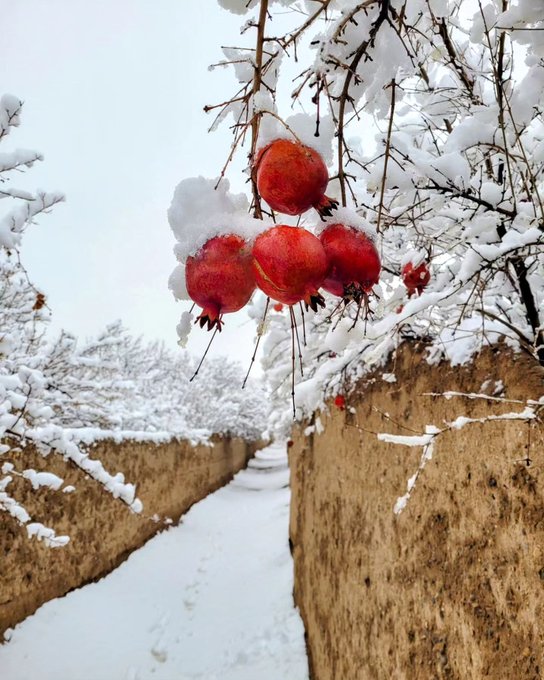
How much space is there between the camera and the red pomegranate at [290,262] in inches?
22.8

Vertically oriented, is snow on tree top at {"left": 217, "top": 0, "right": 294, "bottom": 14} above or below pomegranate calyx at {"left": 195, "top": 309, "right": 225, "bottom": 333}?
above

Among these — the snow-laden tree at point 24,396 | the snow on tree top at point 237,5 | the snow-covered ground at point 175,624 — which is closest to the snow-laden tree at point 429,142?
the snow on tree top at point 237,5

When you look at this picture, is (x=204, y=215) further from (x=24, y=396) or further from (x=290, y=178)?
(x=24, y=396)

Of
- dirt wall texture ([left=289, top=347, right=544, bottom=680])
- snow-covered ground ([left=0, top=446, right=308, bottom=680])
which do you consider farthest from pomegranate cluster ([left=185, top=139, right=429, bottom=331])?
snow-covered ground ([left=0, top=446, right=308, bottom=680])

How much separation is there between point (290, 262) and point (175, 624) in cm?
728

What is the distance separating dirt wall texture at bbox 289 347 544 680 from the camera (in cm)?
135

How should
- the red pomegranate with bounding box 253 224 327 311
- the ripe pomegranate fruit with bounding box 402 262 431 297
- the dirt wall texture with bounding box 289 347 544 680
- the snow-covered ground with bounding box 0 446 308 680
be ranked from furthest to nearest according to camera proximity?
the snow-covered ground with bounding box 0 446 308 680 → the ripe pomegranate fruit with bounding box 402 262 431 297 → the dirt wall texture with bounding box 289 347 544 680 → the red pomegranate with bounding box 253 224 327 311

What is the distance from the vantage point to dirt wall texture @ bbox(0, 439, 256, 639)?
16.5 ft

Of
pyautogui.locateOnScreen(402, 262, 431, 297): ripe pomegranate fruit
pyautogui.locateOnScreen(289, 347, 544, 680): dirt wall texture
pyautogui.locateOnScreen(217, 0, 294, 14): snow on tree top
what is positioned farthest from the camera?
pyautogui.locateOnScreen(402, 262, 431, 297): ripe pomegranate fruit

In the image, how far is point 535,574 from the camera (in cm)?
127

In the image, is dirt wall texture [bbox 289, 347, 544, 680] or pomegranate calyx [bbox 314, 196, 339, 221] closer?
pomegranate calyx [bbox 314, 196, 339, 221]

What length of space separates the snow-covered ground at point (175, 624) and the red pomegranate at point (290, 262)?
557 cm

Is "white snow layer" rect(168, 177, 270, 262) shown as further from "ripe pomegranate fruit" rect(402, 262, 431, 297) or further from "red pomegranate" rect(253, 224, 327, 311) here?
"ripe pomegranate fruit" rect(402, 262, 431, 297)

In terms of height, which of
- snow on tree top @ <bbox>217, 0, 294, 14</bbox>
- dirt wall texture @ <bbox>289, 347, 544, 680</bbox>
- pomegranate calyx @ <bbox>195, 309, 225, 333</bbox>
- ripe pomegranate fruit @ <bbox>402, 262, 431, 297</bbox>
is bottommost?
dirt wall texture @ <bbox>289, 347, 544, 680</bbox>
